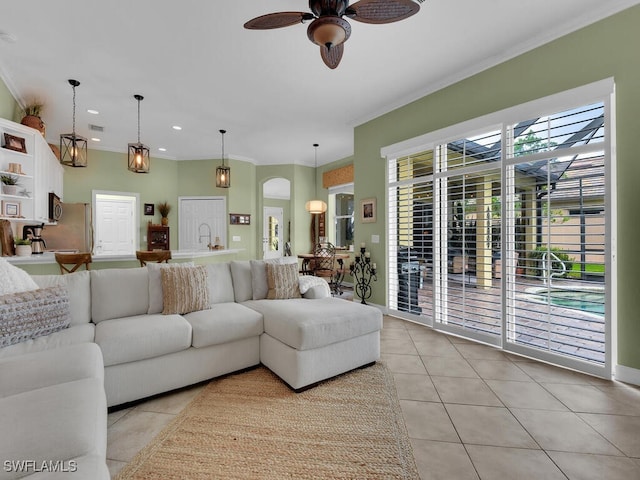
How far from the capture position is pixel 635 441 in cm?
174

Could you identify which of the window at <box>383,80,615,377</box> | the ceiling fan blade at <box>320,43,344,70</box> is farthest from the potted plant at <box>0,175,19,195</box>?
the window at <box>383,80,615,377</box>

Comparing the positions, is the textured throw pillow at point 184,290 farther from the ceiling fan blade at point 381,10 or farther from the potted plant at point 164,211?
the potted plant at point 164,211

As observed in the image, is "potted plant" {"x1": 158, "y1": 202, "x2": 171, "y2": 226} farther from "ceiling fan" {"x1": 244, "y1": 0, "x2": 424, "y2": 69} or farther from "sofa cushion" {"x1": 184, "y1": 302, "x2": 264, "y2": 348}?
"ceiling fan" {"x1": 244, "y1": 0, "x2": 424, "y2": 69}

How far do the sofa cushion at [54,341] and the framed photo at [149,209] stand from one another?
201 inches

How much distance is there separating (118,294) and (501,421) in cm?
301

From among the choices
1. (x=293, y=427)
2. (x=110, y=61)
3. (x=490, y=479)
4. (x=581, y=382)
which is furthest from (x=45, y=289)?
(x=581, y=382)

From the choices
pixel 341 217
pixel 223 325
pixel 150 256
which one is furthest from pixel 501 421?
pixel 341 217

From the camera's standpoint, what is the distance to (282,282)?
3162mm

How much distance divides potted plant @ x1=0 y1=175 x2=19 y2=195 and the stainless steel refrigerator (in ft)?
5.28

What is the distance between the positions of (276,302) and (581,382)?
2642 mm

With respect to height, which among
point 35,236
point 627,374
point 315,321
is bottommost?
point 627,374

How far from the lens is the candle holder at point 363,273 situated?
457cm

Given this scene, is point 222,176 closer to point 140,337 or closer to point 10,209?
point 10,209

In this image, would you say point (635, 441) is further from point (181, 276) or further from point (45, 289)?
point (45, 289)
